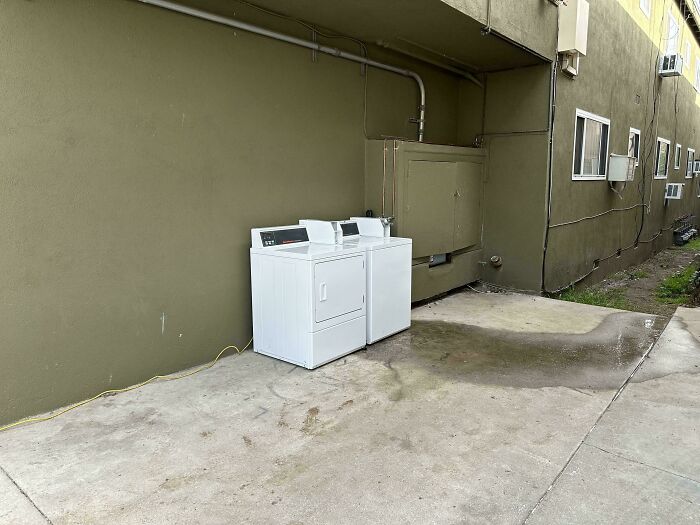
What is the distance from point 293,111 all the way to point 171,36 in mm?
1131

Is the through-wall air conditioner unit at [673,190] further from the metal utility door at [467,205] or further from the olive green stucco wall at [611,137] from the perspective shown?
the metal utility door at [467,205]

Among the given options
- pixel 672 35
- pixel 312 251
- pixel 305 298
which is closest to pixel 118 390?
pixel 305 298

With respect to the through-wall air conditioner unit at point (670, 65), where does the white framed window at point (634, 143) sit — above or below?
below

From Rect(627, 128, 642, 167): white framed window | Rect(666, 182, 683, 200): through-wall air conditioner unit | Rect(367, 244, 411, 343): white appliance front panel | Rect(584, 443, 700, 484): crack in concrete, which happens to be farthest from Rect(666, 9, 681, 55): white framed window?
Rect(584, 443, 700, 484): crack in concrete

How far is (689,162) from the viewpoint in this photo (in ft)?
45.8

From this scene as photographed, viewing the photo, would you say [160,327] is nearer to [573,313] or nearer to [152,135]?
[152,135]

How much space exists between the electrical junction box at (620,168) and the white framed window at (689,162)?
7750 mm

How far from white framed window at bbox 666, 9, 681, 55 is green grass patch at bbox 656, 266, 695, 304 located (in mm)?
4957

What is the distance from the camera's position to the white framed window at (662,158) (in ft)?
34.1

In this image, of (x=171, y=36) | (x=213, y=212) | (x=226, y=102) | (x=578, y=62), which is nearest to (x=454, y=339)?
(x=213, y=212)

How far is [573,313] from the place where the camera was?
203 inches

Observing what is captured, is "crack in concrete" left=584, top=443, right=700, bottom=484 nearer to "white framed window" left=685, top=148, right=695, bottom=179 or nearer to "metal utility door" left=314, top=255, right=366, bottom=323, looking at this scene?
"metal utility door" left=314, top=255, right=366, bottom=323

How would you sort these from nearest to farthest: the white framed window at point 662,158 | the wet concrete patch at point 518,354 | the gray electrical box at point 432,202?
the wet concrete patch at point 518,354 < the gray electrical box at point 432,202 < the white framed window at point 662,158

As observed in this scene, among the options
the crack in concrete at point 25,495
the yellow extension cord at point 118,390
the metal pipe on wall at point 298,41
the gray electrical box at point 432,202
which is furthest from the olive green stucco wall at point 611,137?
the crack in concrete at point 25,495
